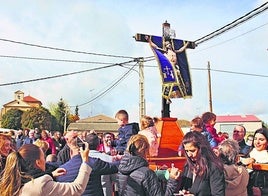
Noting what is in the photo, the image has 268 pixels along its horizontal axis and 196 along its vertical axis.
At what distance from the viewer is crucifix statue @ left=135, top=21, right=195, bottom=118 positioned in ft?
32.8

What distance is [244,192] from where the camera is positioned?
13.9ft

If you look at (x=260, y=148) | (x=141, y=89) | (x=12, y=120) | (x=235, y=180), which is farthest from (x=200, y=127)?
(x=12, y=120)

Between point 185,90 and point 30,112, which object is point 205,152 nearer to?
point 185,90

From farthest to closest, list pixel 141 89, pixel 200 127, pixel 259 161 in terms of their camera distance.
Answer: pixel 141 89
pixel 200 127
pixel 259 161

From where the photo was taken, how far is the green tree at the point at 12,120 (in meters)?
73.9

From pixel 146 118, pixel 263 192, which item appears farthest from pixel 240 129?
pixel 263 192

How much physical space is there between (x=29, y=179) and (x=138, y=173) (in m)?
1.39

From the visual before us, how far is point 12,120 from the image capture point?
7469cm

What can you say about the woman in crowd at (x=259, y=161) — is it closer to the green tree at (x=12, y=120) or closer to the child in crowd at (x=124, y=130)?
the child in crowd at (x=124, y=130)

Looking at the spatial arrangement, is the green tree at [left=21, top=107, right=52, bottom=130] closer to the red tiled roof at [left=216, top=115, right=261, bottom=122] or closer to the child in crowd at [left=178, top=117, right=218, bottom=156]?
the red tiled roof at [left=216, top=115, right=261, bottom=122]

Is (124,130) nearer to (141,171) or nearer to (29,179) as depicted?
(141,171)

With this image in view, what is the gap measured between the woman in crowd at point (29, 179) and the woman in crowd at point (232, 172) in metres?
1.54

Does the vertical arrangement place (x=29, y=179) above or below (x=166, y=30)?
below

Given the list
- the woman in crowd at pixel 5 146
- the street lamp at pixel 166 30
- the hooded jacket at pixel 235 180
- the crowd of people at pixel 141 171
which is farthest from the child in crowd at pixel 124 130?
the street lamp at pixel 166 30
